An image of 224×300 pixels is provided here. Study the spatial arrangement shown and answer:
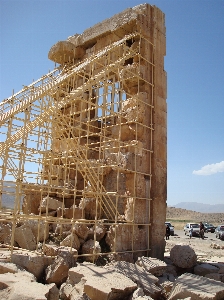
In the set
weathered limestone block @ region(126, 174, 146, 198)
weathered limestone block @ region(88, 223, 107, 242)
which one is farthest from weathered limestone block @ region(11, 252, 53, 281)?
weathered limestone block @ region(126, 174, 146, 198)

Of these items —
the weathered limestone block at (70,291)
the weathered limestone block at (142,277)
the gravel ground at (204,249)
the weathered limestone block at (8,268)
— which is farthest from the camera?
the gravel ground at (204,249)

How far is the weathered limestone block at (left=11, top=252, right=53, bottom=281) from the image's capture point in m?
6.99

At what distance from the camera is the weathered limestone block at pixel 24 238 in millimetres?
9117

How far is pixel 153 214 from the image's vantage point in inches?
429

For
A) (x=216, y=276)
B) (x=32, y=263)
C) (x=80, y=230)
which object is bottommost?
(x=216, y=276)

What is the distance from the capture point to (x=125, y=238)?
394 inches

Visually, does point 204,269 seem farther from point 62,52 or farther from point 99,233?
point 62,52

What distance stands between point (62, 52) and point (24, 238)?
9337 millimetres

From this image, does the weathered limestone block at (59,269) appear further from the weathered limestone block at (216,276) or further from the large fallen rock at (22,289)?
the weathered limestone block at (216,276)

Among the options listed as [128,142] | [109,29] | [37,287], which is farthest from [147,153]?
[37,287]

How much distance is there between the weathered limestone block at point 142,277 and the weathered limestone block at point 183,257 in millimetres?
1944

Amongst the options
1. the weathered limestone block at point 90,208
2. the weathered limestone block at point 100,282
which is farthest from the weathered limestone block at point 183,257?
the weathered limestone block at point 100,282

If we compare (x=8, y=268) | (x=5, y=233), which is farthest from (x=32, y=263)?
(x=5, y=233)

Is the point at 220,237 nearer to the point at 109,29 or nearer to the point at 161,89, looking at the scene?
the point at 161,89
